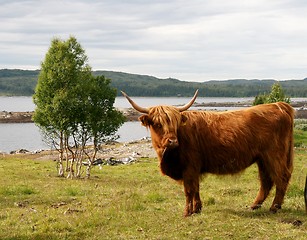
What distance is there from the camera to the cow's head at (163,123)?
848 centimetres

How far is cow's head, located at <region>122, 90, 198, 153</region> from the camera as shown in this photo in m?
8.48

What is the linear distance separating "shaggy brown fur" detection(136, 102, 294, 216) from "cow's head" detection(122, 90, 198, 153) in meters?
0.07

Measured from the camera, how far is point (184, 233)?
776 centimetres

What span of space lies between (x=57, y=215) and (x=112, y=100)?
649 inches

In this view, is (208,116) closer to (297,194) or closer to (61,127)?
(297,194)

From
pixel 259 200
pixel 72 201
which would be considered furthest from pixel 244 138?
pixel 72 201

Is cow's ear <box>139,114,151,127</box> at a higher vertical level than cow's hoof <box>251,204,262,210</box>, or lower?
higher

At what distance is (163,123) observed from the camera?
28.1ft

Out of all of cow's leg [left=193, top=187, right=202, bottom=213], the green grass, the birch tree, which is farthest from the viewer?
the birch tree

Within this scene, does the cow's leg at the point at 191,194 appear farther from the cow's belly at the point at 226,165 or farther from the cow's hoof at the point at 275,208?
the cow's hoof at the point at 275,208

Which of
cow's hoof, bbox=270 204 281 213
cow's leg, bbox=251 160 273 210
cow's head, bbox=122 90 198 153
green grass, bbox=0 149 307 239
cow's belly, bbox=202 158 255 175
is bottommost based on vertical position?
green grass, bbox=0 149 307 239

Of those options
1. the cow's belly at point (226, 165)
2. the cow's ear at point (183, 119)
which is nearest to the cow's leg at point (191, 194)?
the cow's belly at point (226, 165)

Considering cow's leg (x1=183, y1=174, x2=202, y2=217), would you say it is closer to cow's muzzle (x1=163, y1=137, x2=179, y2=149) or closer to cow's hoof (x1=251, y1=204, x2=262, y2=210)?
cow's muzzle (x1=163, y1=137, x2=179, y2=149)

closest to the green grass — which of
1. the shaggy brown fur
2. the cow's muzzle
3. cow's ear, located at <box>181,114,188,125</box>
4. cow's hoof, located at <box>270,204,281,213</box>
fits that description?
cow's hoof, located at <box>270,204,281,213</box>
